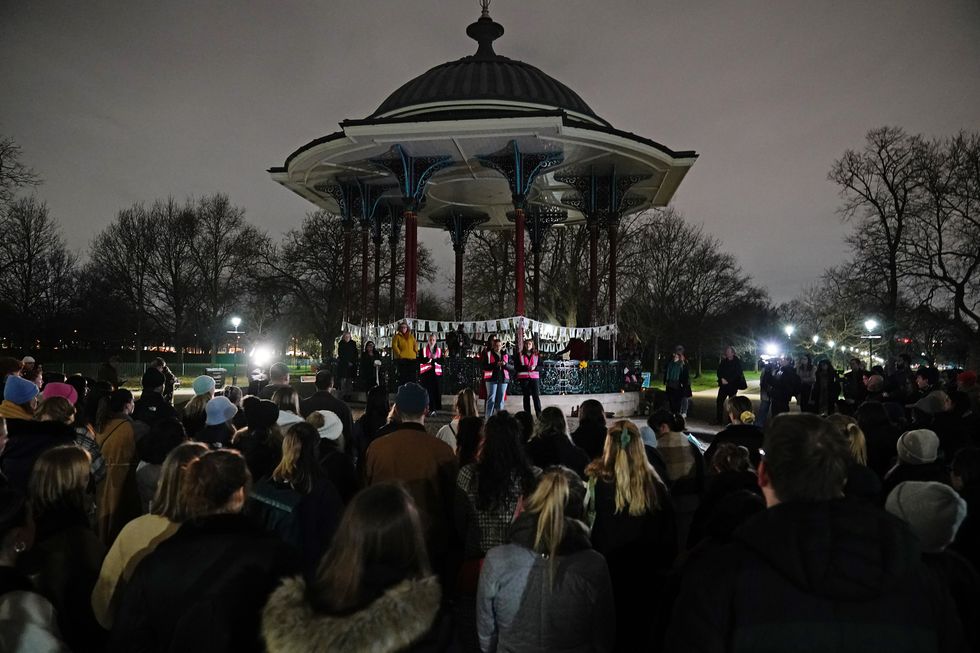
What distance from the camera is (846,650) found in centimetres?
185

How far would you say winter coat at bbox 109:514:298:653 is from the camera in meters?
2.38

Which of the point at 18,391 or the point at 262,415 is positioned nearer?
the point at 262,415

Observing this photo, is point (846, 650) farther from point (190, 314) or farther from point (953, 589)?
point (190, 314)

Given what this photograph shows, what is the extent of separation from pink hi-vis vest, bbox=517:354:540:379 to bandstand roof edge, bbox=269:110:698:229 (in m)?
6.31

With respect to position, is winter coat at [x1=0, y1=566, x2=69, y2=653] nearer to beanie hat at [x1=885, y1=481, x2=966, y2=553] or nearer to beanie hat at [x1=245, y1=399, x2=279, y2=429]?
beanie hat at [x1=245, y1=399, x2=279, y2=429]

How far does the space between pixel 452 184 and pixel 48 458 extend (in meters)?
20.5

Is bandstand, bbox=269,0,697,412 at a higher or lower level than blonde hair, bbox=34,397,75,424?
higher

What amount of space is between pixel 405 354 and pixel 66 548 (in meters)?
12.3

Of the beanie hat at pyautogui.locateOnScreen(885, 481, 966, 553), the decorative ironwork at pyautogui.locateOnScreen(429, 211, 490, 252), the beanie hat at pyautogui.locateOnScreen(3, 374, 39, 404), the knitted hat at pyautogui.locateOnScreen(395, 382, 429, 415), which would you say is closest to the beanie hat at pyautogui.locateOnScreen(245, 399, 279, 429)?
the knitted hat at pyautogui.locateOnScreen(395, 382, 429, 415)

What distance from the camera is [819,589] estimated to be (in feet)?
5.87

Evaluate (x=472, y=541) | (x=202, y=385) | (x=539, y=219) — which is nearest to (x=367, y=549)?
(x=472, y=541)

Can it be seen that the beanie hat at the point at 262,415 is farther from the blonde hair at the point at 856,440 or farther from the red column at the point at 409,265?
the red column at the point at 409,265

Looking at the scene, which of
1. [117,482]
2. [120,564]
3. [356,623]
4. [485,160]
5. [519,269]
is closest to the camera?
[356,623]

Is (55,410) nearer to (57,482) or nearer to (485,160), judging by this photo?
(57,482)
